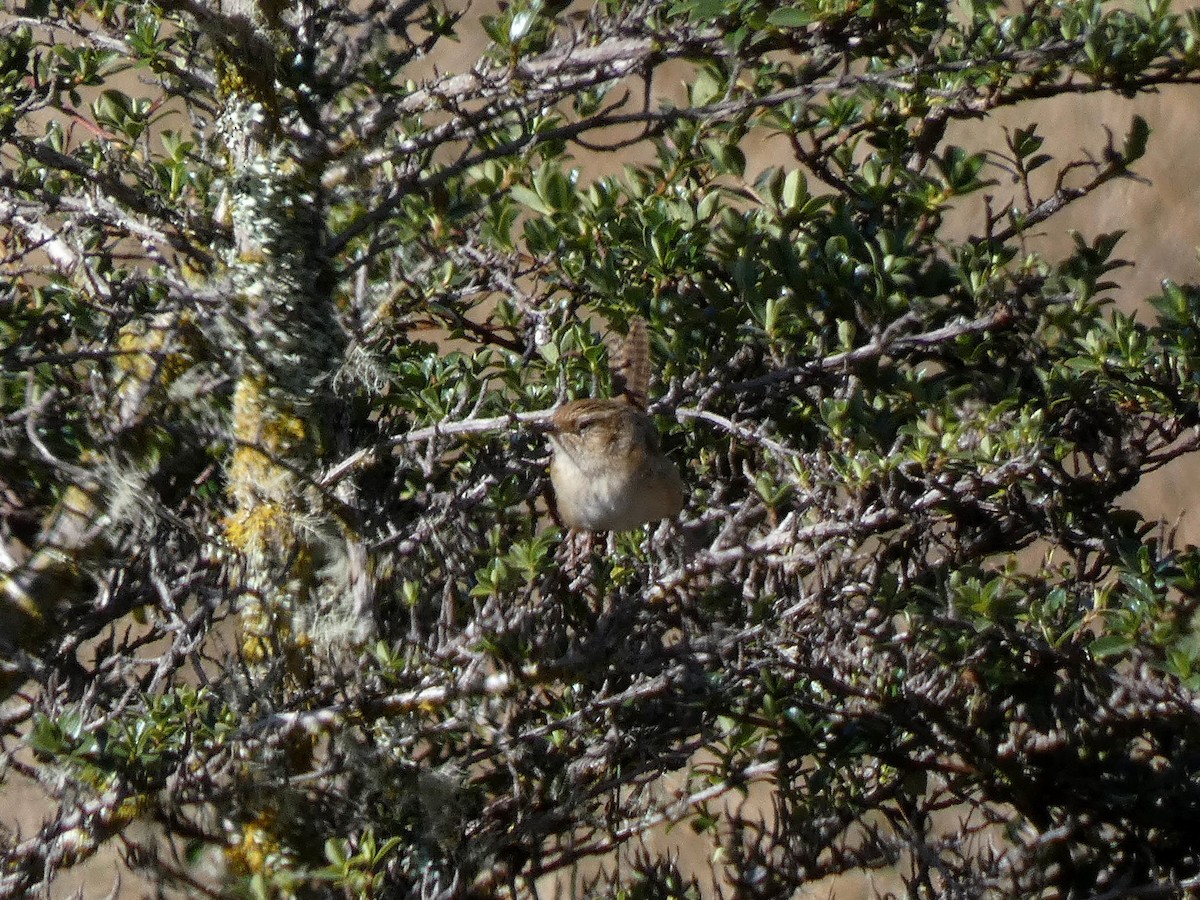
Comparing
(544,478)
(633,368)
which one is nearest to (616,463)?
(544,478)

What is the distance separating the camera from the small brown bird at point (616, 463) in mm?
2395

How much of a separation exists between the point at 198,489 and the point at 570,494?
691 mm

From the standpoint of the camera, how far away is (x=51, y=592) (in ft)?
7.20

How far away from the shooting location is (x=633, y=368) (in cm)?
262

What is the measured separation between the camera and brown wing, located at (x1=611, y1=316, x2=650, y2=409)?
248 cm

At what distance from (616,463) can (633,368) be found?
333 mm

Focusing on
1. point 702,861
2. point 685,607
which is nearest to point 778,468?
point 685,607

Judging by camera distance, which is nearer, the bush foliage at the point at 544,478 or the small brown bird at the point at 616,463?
the bush foliage at the point at 544,478

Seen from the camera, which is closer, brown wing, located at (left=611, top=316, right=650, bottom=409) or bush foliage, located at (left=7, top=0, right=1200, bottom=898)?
bush foliage, located at (left=7, top=0, right=1200, bottom=898)

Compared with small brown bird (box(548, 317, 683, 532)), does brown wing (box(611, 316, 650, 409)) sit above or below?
above

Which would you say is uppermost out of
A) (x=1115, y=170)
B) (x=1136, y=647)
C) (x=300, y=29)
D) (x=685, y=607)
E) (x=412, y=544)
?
(x=300, y=29)

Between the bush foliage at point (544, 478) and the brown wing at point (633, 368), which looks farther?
the brown wing at point (633, 368)

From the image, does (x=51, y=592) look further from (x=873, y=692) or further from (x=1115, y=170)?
(x=1115, y=170)

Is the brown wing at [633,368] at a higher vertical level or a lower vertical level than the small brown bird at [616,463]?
higher
